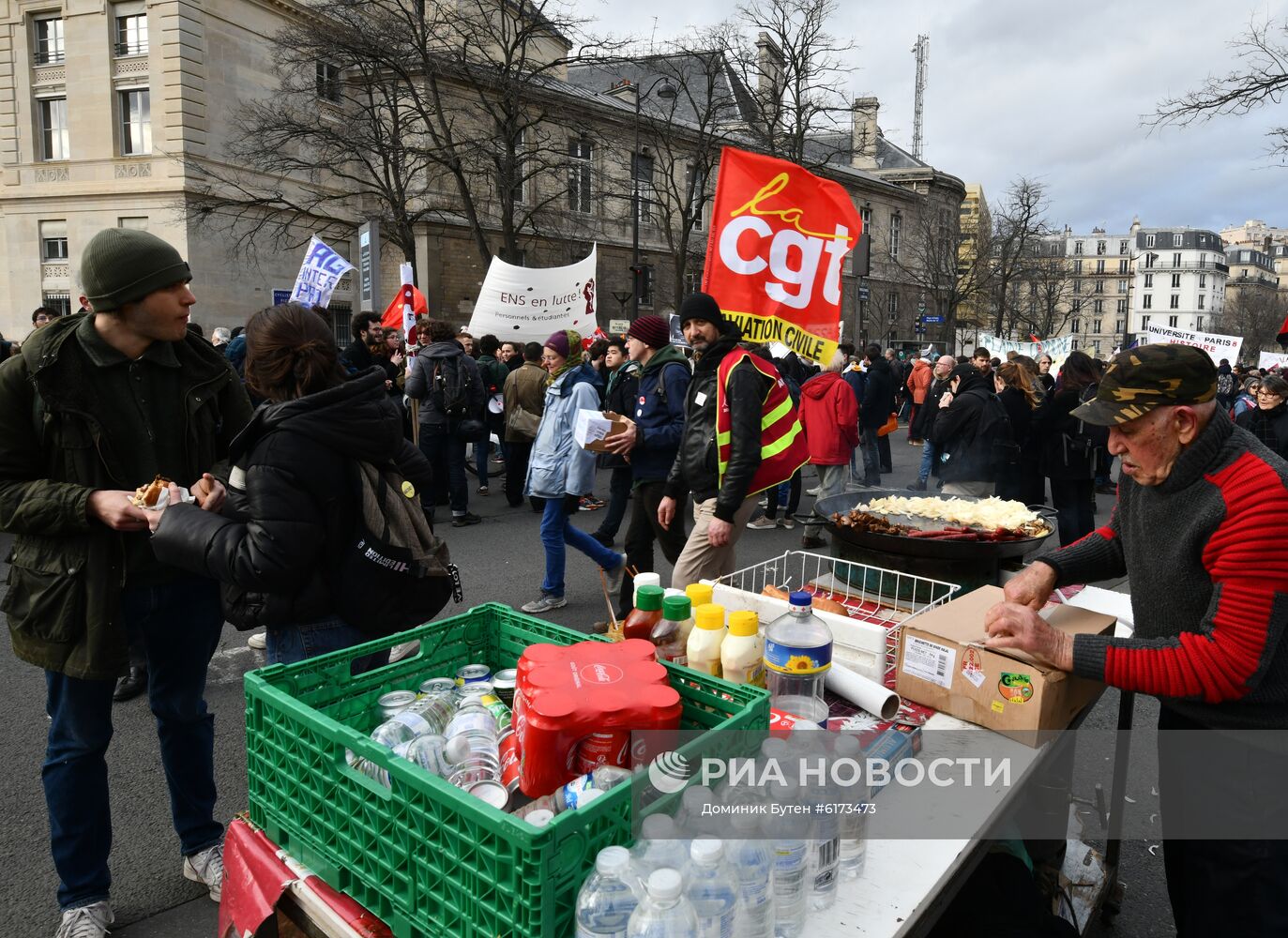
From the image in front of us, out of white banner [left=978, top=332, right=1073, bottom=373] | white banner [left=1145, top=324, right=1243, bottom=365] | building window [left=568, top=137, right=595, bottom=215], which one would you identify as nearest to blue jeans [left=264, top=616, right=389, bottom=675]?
white banner [left=1145, top=324, right=1243, bottom=365]

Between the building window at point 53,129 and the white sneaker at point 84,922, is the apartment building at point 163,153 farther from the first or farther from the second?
the white sneaker at point 84,922

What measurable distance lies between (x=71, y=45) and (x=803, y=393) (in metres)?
34.1

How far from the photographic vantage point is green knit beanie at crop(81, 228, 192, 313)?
2404 millimetres

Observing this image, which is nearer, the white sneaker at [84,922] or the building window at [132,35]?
the white sneaker at [84,922]

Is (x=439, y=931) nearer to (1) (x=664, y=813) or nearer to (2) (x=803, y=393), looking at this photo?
(1) (x=664, y=813)

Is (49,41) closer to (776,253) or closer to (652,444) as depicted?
(652,444)

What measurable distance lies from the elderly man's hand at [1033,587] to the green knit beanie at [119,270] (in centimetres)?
261

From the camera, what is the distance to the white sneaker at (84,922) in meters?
2.60

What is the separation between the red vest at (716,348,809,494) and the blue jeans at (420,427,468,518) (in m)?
5.98

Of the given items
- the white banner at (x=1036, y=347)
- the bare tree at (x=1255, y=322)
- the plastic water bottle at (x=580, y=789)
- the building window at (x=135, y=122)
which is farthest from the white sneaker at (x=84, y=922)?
the bare tree at (x=1255, y=322)

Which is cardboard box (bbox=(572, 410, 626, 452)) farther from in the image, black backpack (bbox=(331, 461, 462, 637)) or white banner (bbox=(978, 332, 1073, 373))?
white banner (bbox=(978, 332, 1073, 373))

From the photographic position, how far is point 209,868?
2934 mm

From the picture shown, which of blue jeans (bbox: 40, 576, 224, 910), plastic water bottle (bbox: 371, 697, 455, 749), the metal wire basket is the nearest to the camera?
plastic water bottle (bbox: 371, 697, 455, 749)

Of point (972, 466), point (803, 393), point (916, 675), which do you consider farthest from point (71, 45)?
point (916, 675)
